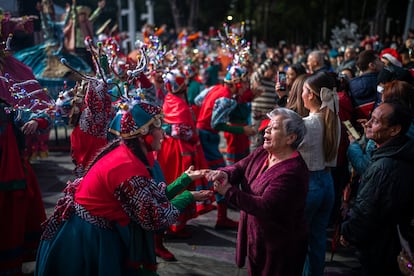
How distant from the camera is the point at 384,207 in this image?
2.73 m

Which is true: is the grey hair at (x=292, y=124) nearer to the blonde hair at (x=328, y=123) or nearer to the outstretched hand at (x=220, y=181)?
the outstretched hand at (x=220, y=181)

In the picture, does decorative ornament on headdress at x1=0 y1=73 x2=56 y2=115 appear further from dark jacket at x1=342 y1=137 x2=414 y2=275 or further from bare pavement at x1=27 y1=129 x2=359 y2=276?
dark jacket at x1=342 y1=137 x2=414 y2=275

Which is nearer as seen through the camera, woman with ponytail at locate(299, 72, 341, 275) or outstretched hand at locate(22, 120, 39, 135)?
woman with ponytail at locate(299, 72, 341, 275)

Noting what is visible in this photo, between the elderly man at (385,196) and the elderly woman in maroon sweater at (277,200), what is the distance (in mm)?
489

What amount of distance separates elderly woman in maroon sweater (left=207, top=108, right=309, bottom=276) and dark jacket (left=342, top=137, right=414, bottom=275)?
0.47 metres

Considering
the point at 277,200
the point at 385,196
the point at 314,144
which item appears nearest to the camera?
the point at 277,200

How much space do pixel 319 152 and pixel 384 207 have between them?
0.70m

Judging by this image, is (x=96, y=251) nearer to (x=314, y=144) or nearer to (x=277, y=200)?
(x=277, y=200)

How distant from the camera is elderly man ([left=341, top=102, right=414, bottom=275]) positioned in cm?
270

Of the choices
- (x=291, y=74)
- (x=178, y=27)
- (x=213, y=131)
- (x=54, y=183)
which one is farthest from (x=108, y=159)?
(x=178, y=27)

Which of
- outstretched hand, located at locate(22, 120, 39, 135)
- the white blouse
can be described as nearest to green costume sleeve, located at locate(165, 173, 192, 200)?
the white blouse

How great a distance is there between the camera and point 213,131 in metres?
5.26

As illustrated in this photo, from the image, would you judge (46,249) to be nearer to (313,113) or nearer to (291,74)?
(313,113)

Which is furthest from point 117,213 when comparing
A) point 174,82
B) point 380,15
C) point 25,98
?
point 380,15
